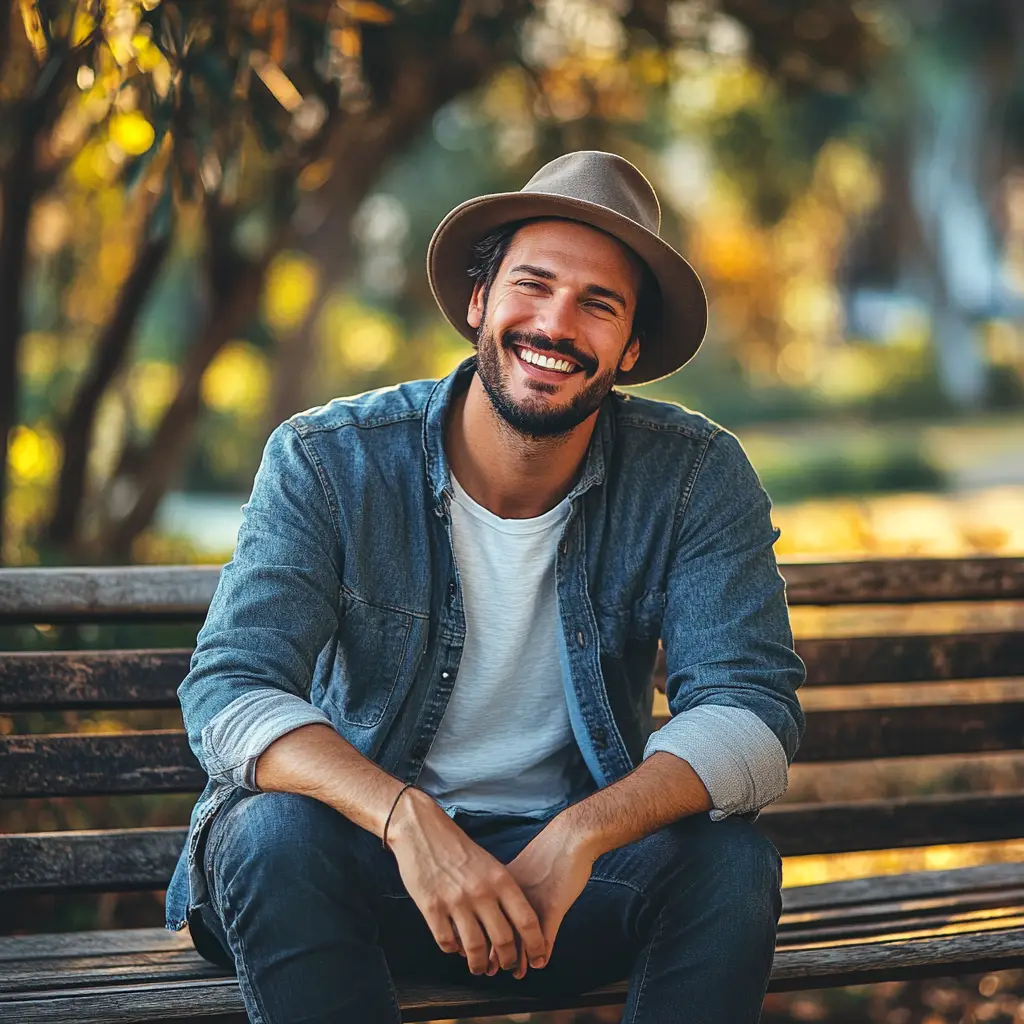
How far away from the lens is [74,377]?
15062 mm

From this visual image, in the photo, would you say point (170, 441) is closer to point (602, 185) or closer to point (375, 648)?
point (375, 648)

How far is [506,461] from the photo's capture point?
292 cm

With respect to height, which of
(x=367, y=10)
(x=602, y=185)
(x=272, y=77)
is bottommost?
(x=602, y=185)

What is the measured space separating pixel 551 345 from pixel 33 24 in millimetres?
1847

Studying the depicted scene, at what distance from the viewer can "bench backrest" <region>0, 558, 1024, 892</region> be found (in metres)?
3.11

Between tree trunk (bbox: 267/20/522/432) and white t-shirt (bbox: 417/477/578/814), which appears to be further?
tree trunk (bbox: 267/20/522/432)

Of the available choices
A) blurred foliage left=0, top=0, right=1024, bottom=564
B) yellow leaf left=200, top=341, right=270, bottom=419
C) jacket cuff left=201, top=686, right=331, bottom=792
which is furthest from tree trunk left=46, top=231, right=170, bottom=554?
yellow leaf left=200, top=341, right=270, bottom=419

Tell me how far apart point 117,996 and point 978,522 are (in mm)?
12049

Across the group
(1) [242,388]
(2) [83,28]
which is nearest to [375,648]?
(2) [83,28]

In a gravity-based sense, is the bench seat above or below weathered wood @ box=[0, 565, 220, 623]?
below

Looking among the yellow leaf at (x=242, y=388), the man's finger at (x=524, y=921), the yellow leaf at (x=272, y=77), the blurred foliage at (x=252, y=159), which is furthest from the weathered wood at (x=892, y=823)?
the yellow leaf at (x=242, y=388)

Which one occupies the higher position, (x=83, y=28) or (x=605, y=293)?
(x=83, y=28)

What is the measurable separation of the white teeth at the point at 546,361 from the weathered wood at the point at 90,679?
1041mm

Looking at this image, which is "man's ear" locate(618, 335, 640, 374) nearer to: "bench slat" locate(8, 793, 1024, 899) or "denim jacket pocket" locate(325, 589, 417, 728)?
"denim jacket pocket" locate(325, 589, 417, 728)
